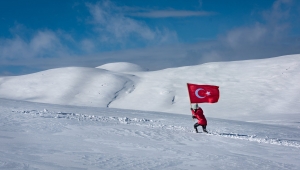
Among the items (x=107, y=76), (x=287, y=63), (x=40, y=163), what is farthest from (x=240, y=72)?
(x=40, y=163)

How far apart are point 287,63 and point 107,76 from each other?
2287 cm

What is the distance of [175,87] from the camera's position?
39688 millimetres

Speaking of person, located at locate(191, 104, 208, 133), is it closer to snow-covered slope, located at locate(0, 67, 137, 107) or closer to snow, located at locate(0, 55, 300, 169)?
snow, located at locate(0, 55, 300, 169)

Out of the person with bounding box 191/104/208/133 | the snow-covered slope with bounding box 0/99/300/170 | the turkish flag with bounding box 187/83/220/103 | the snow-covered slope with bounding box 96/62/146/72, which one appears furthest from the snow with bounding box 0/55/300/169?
the snow-covered slope with bounding box 96/62/146/72

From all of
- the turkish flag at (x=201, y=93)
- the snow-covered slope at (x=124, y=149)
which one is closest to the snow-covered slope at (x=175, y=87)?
the turkish flag at (x=201, y=93)

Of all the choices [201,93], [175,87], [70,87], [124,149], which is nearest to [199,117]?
[201,93]

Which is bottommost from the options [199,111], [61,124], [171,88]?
[61,124]

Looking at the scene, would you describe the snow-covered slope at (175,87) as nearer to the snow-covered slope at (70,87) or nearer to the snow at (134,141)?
the snow-covered slope at (70,87)

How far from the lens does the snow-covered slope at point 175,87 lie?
32.2 metres

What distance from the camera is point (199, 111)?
12.3 metres

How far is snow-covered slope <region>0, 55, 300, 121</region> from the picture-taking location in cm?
3225

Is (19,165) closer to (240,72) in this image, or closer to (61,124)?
(61,124)

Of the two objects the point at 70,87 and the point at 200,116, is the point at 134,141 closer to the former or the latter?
the point at 200,116

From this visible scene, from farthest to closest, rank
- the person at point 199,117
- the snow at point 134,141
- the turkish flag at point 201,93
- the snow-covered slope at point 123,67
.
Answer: the snow-covered slope at point 123,67 < the person at point 199,117 < the turkish flag at point 201,93 < the snow at point 134,141
